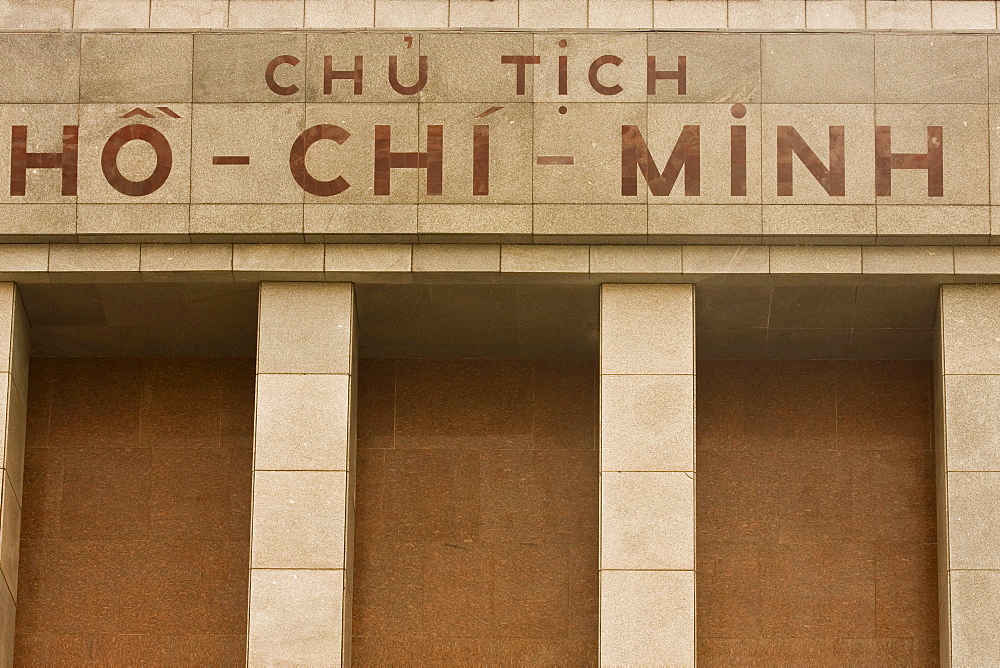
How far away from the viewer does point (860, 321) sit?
846 inches

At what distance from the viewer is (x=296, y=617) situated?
1972 centimetres

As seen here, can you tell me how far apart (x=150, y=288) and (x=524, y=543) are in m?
6.00

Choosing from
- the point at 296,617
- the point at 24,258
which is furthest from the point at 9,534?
the point at 296,617

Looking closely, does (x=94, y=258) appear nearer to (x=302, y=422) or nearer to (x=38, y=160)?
(x=38, y=160)

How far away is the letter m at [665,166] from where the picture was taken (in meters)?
20.3

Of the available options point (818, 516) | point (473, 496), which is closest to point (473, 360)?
point (473, 496)

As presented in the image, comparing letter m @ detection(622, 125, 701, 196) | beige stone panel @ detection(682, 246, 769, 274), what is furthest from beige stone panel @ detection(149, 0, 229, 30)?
beige stone panel @ detection(682, 246, 769, 274)

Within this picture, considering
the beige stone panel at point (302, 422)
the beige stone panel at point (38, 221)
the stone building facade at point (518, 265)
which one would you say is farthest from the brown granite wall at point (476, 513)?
the beige stone panel at point (38, 221)

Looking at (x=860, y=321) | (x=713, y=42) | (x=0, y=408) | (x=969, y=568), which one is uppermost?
(x=713, y=42)

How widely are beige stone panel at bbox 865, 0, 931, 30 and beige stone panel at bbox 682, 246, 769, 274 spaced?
129 inches

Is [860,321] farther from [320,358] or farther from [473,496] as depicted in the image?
[320,358]

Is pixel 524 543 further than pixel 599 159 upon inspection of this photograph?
Yes

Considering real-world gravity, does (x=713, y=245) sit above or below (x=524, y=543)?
above

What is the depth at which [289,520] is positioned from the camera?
65.4ft
